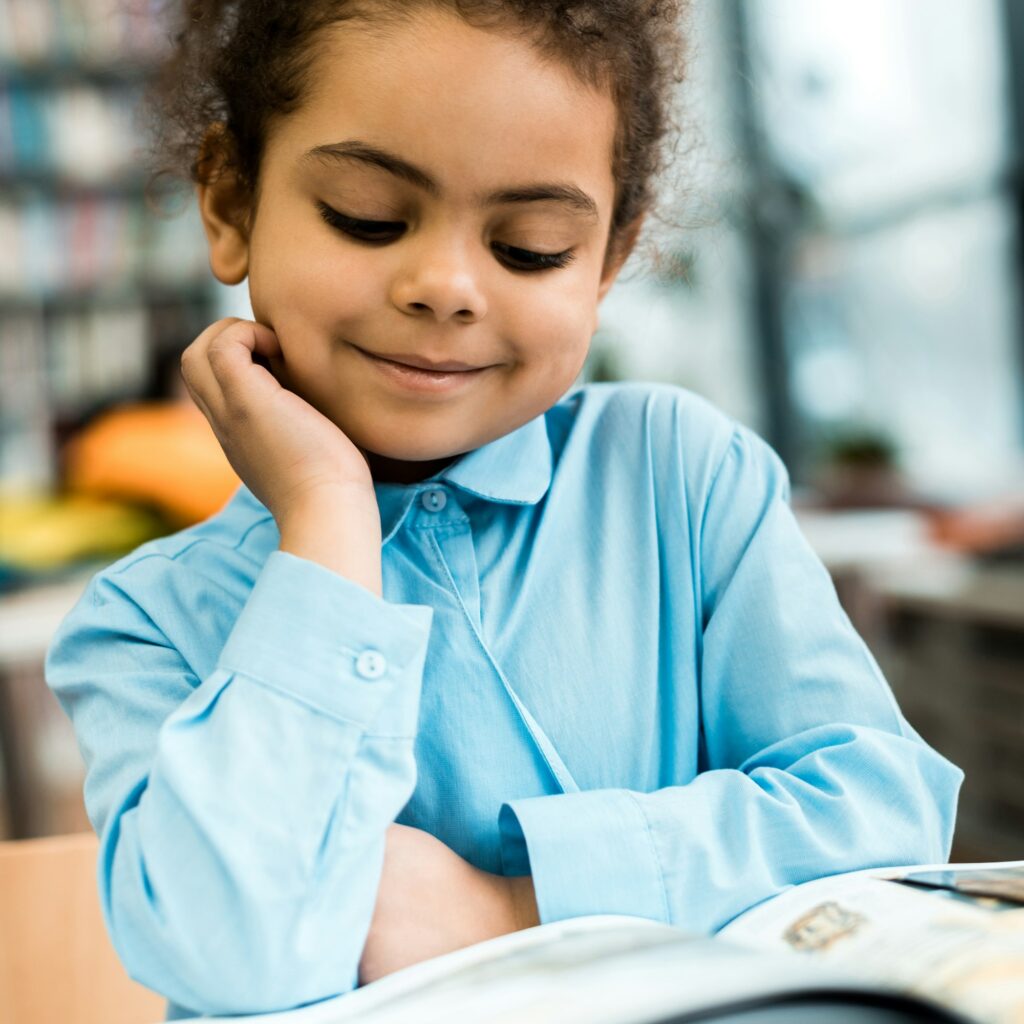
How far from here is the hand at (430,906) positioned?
0.65 m

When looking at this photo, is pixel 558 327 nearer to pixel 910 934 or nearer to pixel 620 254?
pixel 620 254

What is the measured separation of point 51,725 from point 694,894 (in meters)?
3.48

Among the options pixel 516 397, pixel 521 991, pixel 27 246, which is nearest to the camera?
pixel 521 991

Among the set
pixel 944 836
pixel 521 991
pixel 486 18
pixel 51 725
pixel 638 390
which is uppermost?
pixel 486 18

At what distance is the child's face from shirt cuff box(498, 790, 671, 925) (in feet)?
0.79

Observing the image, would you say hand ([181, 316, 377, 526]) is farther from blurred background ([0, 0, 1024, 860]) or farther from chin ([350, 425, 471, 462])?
blurred background ([0, 0, 1024, 860])

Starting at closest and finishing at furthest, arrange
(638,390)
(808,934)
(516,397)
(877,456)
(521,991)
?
(521,991) < (808,934) < (516,397) < (638,390) < (877,456)

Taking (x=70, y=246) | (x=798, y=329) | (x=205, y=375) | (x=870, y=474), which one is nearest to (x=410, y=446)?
(x=205, y=375)

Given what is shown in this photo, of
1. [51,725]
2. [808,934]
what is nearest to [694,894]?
[808,934]

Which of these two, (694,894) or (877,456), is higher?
(694,894)

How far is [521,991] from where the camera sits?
1.47ft

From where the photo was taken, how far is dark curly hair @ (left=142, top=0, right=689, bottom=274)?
75 cm

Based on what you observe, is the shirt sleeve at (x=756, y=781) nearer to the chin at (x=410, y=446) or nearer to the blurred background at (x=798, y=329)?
the chin at (x=410, y=446)

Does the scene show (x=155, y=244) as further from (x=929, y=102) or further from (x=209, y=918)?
(x=209, y=918)
